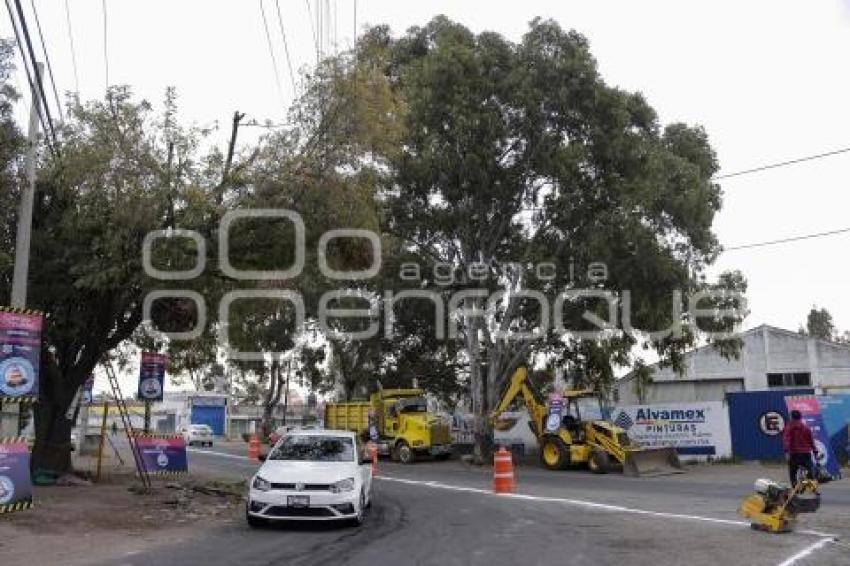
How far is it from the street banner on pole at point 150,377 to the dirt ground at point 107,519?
3.53 metres

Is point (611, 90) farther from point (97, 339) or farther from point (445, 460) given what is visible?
point (97, 339)

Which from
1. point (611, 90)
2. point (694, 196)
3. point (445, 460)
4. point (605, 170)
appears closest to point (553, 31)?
point (611, 90)

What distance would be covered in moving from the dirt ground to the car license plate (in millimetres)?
1511

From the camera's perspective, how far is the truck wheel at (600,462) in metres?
25.9

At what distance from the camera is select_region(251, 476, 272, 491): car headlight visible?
40.8 ft

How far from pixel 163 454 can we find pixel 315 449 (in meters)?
9.33

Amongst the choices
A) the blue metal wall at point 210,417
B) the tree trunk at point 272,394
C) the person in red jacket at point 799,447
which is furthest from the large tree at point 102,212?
the blue metal wall at point 210,417

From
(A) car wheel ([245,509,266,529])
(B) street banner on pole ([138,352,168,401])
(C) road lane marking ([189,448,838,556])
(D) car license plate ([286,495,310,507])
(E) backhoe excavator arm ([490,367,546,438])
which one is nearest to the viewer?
(C) road lane marking ([189,448,838,556])

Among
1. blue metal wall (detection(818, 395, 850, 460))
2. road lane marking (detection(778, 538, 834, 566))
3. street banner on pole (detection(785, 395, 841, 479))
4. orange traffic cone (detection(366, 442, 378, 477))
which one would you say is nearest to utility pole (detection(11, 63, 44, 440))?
orange traffic cone (detection(366, 442, 378, 477))

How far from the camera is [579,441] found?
27422 millimetres

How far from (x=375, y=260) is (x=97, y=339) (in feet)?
22.5

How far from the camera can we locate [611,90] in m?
28.5

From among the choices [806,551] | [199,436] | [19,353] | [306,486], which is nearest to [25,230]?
[19,353]

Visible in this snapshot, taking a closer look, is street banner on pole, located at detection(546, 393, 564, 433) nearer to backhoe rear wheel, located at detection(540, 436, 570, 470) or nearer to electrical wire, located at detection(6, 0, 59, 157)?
backhoe rear wheel, located at detection(540, 436, 570, 470)
